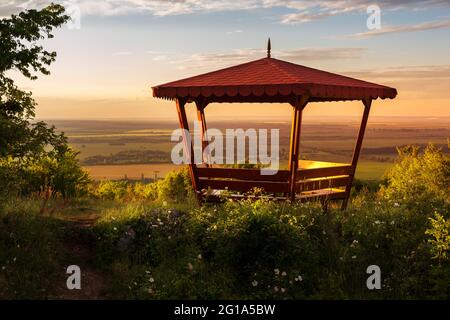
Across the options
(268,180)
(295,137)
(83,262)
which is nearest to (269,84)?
(295,137)

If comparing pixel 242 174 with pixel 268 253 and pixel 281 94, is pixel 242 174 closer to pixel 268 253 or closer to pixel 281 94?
pixel 281 94

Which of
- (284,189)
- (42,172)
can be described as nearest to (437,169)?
(284,189)

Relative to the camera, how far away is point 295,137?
10656 mm

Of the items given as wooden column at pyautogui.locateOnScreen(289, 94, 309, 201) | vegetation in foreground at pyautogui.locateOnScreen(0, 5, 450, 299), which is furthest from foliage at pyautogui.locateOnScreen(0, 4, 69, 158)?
wooden column at pyautogui.locateOnScreen(289, 94, 309, 201)

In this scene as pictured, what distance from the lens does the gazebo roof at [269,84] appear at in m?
10.2

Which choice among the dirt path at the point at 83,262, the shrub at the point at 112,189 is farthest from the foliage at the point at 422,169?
the shrub at the point at 112,189

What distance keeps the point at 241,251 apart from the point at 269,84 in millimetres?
3325

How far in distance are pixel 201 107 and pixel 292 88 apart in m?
3.63

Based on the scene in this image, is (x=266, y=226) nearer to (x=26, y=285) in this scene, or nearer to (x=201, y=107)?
(x=26, y=285)

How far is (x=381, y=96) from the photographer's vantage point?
1217 cm

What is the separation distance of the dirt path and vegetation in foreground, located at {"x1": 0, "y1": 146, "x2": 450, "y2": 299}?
0.10 ft

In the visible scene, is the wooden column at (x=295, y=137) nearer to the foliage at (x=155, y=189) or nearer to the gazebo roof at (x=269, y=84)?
the gazebo roof at (x=269, y=84)

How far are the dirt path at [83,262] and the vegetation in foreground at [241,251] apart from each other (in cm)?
3

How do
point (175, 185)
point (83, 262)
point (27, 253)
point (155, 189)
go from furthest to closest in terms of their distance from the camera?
point (155, 189) < point (175, 185) < point (83, 262) < point (27, 253)
